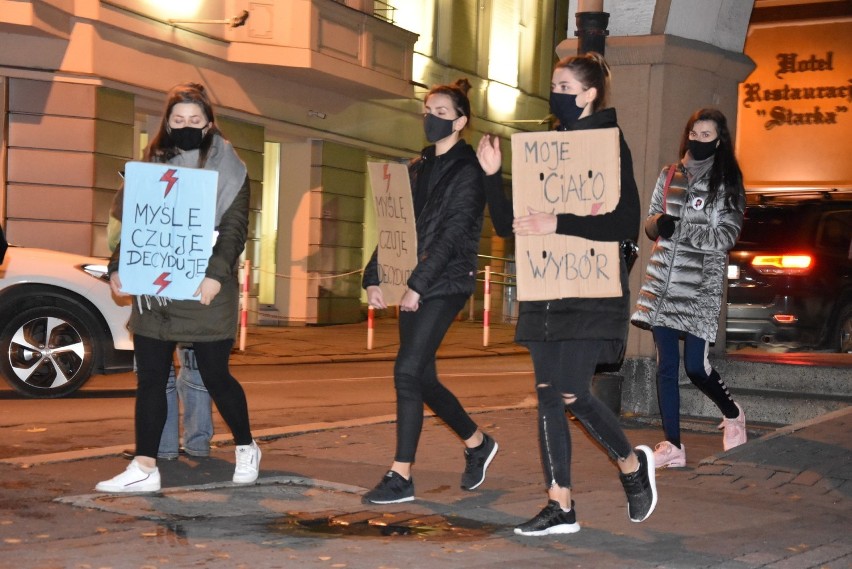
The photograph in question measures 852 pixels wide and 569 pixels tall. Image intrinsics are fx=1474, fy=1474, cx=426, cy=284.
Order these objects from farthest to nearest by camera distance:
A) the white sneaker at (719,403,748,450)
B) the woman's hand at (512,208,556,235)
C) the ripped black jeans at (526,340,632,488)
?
the white sneaker at (719,403,748,450) → the ripped black jeans at (526,340,632,488) → the woman's hand at (512,208,556,235)

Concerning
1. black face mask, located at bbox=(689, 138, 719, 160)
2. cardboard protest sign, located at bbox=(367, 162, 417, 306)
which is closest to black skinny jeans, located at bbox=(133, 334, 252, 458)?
cardboard protest sign, located at bbox=(367, 162, 417, 306)

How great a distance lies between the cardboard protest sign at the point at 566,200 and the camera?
5789 millimetres

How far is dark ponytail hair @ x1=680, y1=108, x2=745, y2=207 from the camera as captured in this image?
7828 millimetres

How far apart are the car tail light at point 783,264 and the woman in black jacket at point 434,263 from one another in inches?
345

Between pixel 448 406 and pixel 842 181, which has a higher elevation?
pixel 842 181

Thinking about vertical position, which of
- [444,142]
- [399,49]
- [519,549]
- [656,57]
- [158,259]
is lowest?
[519,549]

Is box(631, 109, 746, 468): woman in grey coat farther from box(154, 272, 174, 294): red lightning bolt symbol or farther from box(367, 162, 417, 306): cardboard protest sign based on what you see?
box(154, 272, 174, 294): red lightning bolt symbol

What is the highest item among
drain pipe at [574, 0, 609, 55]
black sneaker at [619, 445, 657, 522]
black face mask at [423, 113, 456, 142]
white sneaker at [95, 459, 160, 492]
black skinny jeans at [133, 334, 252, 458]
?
drain pipe at [574, 0, 609, 55]

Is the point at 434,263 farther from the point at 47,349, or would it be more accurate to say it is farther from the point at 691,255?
the point at 47,349

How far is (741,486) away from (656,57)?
3803 mm

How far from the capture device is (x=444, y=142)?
671cm

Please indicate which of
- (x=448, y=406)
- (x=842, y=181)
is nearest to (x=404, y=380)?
(x=448, y=406)

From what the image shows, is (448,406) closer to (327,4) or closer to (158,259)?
(158,259)

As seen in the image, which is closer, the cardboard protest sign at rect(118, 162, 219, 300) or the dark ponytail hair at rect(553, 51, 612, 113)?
the dark ponytail hair at rect(553, 51, 612, 113)
